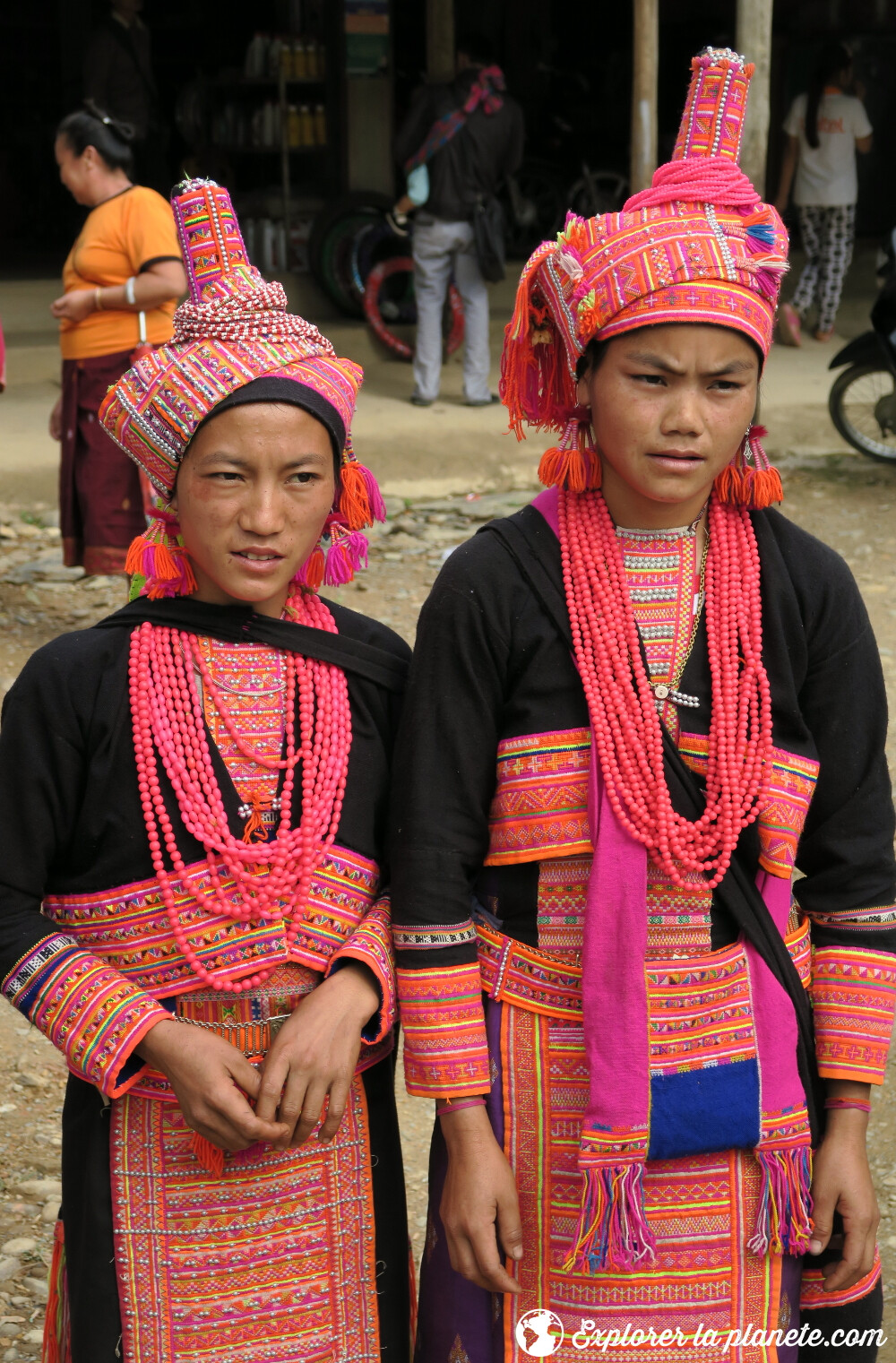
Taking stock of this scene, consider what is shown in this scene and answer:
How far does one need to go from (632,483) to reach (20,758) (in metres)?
0.85

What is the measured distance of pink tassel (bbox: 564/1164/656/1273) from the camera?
71.1 inches

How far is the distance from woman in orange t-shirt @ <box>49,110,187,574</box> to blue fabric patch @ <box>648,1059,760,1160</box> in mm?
4237

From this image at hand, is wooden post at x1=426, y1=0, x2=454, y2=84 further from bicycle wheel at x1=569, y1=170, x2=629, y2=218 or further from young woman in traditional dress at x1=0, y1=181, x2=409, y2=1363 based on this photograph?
young woman in traditional dress at x1=0, y1=181, x2=409, y2=1363

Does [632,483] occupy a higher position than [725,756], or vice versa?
[632,483]

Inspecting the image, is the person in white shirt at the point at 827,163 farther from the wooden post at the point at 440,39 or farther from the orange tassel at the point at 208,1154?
the orange tassel at the point at 208,1154

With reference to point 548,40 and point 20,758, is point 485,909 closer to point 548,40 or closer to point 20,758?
point 20,758

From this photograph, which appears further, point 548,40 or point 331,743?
point 548,40

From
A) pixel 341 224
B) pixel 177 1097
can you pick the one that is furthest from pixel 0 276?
pixel 177 1097

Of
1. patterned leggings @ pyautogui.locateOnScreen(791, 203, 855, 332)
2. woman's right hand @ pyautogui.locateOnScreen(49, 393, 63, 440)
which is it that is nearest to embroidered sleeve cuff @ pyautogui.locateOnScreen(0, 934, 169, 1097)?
woman's right hand @ pyautogui.locateOnScreen(49, 393, 63, 440)

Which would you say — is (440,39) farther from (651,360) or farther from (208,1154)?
(208,1154)

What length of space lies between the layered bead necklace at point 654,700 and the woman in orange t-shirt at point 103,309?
3.90 m

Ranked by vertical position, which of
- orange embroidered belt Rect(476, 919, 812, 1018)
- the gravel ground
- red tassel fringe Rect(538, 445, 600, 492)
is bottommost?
the gravel ground

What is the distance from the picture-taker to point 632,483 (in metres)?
1.86

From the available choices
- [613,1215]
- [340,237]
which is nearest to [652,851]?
[613,1215]
